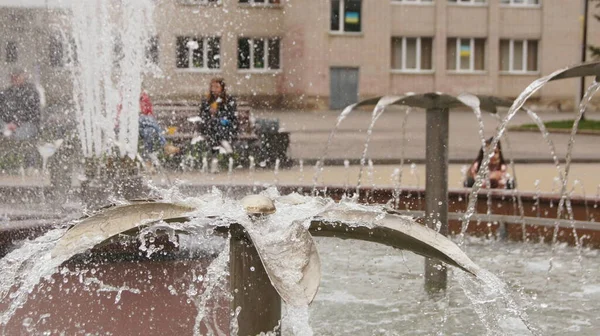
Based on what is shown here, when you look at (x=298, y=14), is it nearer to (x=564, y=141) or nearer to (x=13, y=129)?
(x=564, y=141)

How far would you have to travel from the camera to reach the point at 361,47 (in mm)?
39281

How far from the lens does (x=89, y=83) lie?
12781 millimetres

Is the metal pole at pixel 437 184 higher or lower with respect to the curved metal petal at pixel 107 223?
lower

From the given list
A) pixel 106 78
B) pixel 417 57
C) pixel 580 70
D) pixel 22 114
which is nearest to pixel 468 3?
pixel 417 57

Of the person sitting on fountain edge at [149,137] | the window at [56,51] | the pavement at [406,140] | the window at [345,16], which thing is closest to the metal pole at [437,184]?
the pavement at [406,140]

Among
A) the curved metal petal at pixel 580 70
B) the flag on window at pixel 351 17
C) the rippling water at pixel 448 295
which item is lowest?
the rippling water at pixel 448 295

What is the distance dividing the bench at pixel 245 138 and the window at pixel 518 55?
2543 cm

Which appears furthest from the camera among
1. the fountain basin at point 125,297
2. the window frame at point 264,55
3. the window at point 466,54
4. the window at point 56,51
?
the window at point 466,54

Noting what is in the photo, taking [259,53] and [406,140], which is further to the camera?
[259,53]

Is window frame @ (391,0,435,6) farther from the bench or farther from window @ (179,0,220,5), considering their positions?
the bench

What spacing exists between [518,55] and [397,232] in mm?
40397

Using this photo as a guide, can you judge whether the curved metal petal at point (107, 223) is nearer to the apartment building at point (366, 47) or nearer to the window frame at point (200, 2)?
the window frame at point (200, 2)

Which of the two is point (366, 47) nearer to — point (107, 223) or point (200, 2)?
point (200, 2)

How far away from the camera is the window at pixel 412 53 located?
40.6 metres
